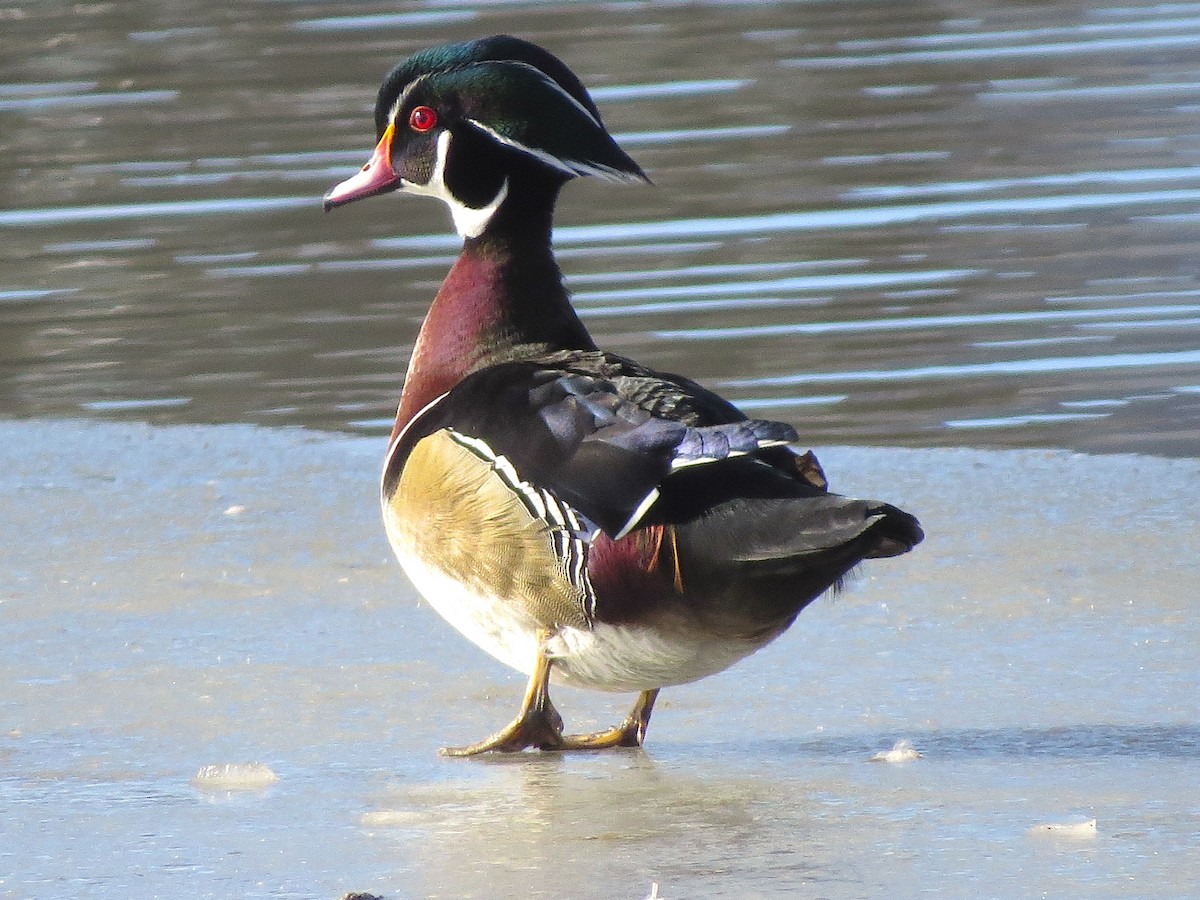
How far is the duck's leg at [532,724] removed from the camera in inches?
146

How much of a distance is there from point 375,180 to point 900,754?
1.56 m

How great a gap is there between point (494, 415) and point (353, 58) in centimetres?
1037

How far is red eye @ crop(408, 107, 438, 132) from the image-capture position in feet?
13.8

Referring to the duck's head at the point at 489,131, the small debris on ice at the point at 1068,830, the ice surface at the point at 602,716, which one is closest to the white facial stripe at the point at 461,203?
the duck's head at the point at 489,131

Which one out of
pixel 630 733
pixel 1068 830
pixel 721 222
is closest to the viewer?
pixel 1068 830

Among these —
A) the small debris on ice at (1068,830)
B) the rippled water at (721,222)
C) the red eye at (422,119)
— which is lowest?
the rippled water at (721,222)

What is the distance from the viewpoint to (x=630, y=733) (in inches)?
151

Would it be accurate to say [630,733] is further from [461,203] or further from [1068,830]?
[461,203]

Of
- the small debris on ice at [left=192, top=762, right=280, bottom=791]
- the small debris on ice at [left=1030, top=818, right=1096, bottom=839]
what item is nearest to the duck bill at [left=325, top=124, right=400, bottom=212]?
the small debris on ice at [left=192, top=762, right=280, bottom=791]

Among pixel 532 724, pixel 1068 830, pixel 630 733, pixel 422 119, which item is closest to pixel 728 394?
pixel 422 119

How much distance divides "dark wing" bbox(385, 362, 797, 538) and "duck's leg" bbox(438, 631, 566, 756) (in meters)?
0.32

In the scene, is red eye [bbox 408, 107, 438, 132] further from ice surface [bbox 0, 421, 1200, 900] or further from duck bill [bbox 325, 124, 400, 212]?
ice surface [bbox 0, 421, 1200, 900]

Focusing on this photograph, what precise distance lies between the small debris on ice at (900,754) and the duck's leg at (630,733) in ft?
1.40

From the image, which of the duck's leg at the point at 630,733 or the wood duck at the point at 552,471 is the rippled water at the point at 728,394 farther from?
the wood duck at the point at 552,471
